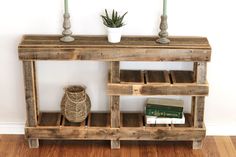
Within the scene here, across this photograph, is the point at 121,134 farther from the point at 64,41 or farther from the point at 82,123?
the point at 64,41

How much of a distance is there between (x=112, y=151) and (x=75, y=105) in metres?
0.36

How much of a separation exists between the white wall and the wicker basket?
13 cm

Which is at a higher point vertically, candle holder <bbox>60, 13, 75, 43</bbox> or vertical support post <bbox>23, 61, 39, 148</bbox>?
candle holder <bbox>60, 13, 75, 43</bbox>

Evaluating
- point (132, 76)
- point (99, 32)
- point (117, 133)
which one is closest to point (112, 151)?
point (117, 133)

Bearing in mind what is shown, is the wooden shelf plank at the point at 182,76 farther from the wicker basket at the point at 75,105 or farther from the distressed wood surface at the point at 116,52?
the wicker basket at the point at 75,105

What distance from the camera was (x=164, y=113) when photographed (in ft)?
10.1

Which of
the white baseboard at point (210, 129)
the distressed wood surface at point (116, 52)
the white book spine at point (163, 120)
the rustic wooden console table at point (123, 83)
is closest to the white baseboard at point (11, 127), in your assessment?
the white baseboard at point (210, 129)

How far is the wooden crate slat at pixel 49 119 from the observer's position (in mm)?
3088

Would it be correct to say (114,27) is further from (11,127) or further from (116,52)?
(11,127)

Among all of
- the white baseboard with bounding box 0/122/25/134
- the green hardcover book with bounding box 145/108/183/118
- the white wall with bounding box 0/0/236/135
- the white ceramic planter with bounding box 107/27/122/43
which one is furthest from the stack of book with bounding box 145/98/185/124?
the white baseboard with bounding box 0/122/25/134

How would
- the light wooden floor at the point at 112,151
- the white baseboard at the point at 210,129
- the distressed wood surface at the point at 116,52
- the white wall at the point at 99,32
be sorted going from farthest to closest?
the white baseboard at the point at 210,129 → the light wooden floor at the point at 112,151 → the white wall at the point at 99,32 → the distressed wood surface at the point at 116,52

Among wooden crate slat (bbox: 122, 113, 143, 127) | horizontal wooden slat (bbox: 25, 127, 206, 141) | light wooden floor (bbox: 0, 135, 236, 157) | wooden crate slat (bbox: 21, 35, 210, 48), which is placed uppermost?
wooden crate slat (bbox: 21, 35, 210, 48)

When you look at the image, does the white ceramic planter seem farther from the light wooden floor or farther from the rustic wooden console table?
the light wooden floor

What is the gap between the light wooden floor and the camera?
305 centimetres
